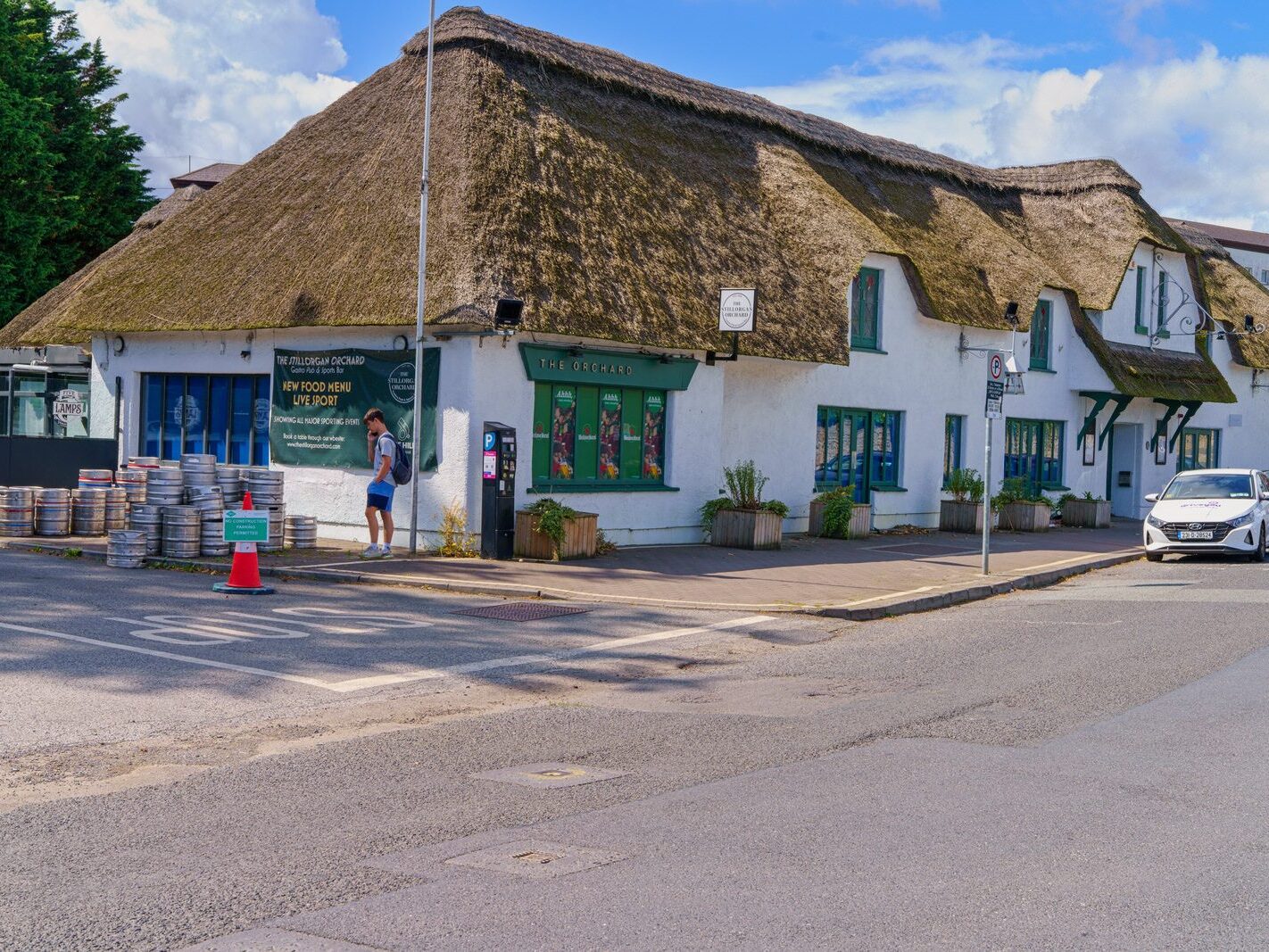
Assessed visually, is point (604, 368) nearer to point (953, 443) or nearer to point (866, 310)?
point (866, 310)

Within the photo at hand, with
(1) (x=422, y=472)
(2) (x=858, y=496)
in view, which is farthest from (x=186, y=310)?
(2) (x=858, y=496)

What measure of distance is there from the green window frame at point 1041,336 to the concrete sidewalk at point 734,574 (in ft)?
32.0

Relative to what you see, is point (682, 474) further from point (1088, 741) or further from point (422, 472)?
point (1088, 741)

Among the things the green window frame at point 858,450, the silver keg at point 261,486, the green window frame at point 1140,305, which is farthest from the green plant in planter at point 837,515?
the green window frame at point 1140,305

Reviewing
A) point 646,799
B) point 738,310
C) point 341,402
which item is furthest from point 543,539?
point 646,799

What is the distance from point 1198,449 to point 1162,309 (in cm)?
587

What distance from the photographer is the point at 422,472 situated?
1858 centimetres

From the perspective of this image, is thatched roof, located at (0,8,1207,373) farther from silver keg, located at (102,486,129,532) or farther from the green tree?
the green tree

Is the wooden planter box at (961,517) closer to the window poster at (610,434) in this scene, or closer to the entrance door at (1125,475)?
the window poster at (610,434)

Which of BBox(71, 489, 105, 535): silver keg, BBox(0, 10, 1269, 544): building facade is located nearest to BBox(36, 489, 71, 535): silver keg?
BBox(71, 489, 105, 535): silver keg

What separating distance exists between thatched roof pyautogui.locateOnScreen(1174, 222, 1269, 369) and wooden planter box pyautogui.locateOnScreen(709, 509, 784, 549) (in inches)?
857

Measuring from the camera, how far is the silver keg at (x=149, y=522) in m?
16.8

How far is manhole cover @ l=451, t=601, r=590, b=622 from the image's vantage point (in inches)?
533

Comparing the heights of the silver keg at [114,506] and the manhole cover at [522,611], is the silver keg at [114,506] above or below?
above
